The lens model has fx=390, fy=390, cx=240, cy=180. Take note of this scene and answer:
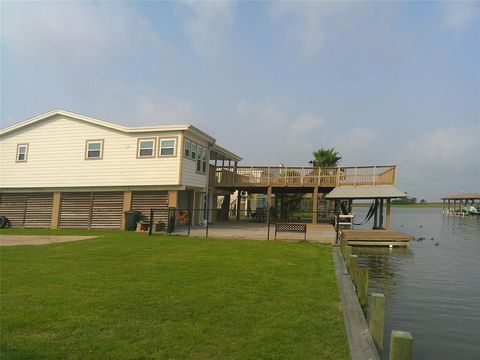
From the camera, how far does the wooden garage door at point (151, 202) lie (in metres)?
21.8

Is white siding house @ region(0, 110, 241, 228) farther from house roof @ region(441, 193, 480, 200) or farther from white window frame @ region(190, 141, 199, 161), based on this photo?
house roof @ region(441, 193, 480, 200)

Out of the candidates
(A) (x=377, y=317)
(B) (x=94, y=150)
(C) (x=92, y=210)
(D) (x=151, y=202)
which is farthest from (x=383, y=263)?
(B) (x=94, y=150)

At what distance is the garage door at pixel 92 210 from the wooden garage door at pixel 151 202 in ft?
3.48

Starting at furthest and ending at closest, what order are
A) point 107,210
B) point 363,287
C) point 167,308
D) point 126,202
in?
point 107,210 < point 126,202 < point 363,287 < point 167,308

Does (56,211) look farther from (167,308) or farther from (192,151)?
(167,308)

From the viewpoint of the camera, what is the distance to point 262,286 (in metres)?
7.85

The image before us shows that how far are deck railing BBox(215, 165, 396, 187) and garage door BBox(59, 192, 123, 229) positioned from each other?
7.40 m

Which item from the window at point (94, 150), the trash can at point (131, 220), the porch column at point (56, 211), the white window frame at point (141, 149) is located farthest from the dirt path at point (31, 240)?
the porch column at point (56, 211)

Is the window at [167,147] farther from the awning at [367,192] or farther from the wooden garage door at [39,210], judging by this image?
the awning at [367,192]

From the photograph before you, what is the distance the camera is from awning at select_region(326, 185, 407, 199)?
21.8 metres

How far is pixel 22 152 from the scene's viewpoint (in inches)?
955

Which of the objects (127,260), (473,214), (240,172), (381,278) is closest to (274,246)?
(381,278)

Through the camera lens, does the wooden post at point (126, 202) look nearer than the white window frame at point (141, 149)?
No

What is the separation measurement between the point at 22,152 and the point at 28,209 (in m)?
3.58
